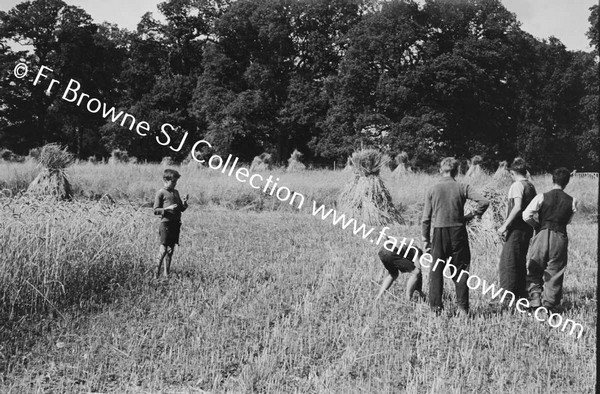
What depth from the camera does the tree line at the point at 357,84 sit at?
102ft

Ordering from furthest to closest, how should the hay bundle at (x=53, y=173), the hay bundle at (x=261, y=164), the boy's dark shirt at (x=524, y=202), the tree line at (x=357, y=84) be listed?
1. the tree line at (x=357, y=84)
2. the hay bundle at (x=261, y=164)
3. the hay bundle at (x=53, y=173)
4. the boy's dark shirt at (x=524, y=202)

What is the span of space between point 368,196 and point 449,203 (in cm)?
829

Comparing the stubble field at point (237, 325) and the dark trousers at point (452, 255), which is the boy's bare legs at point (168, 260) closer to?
the stubble field at point (237, 325)

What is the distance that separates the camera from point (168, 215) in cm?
651

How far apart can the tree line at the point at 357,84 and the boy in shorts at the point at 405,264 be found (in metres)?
22.0

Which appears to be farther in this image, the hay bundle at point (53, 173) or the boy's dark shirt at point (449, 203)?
the hay bundle at point (53, 173)

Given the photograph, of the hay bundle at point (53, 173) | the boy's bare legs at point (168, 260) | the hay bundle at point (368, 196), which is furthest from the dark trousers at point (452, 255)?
the hay bundle at point (53, 173)

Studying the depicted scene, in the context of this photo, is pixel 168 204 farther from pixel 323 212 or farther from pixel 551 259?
pixel 323 212

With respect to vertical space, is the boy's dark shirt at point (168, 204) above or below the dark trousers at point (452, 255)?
below

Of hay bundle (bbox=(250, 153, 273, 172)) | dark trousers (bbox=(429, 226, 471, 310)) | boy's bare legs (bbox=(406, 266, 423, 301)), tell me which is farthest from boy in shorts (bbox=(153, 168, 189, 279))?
hay bundle (bbox=(250, 153, 273, 172))

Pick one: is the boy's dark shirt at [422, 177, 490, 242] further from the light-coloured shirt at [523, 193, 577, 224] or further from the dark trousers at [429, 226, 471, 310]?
the light-coloured shirt at [523, 193, 577, 224]

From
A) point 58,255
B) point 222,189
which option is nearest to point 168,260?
point 58,255

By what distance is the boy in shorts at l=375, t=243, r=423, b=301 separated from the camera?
586 centimetres

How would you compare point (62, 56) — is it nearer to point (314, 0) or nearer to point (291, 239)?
point (291, 239)
